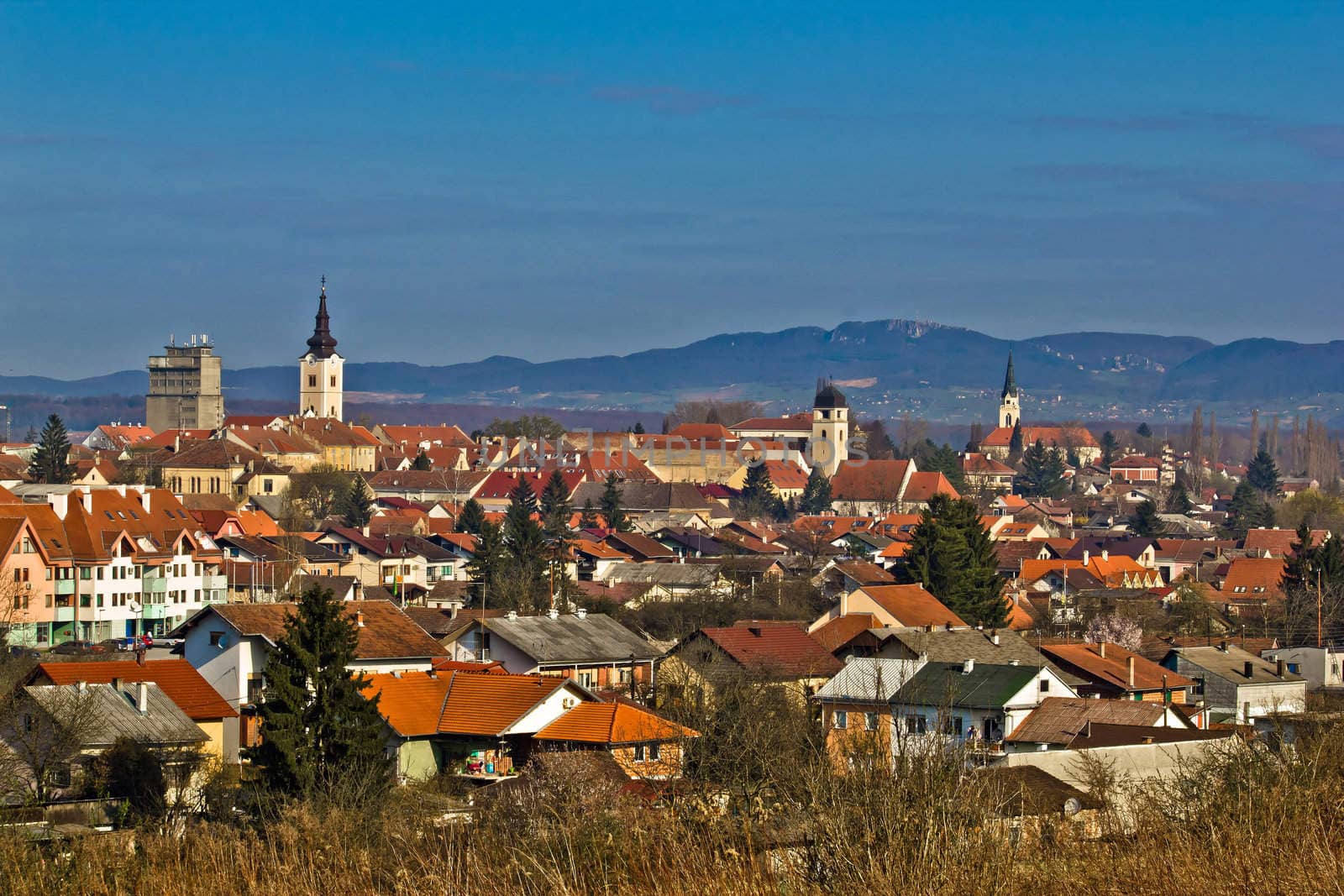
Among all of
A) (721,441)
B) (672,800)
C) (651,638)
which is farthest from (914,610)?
(721,441)

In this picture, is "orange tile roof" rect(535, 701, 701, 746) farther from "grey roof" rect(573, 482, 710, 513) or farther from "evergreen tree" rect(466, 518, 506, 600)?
"grey roof" rect(573, 482, 710, 513)

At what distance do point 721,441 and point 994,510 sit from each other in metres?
42.1

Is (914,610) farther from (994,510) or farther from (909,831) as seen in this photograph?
(994,510)

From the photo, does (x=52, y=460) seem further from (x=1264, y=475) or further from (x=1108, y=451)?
(x=1108, y=451)

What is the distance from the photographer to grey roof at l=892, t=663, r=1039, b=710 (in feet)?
77.6

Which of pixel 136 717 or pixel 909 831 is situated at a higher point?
pixel 909 831

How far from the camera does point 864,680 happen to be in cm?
2491

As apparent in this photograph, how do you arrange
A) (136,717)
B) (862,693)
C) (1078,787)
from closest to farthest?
(1078,787) → (136,717) → (862,693)

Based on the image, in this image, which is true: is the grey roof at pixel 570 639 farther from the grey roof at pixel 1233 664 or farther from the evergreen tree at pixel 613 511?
the evergreen tree at pixel 613 511

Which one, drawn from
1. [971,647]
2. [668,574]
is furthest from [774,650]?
[668,574]

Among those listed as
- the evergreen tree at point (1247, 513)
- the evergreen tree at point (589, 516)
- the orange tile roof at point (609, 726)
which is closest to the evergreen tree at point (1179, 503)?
the evergreen tree at point (1247, 513)

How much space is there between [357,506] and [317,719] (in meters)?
56.6

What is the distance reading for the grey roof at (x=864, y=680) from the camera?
24625 millimetres

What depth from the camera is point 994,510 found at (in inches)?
3654
